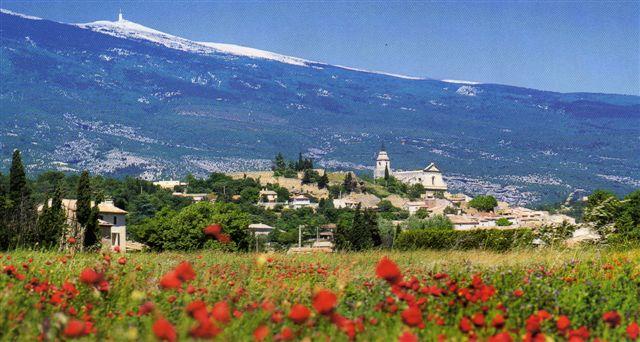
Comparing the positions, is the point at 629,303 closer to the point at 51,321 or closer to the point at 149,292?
the point at 149,292

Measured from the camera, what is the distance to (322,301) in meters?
5.22

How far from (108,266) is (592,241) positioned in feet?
35.1

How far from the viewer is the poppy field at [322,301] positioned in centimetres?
591

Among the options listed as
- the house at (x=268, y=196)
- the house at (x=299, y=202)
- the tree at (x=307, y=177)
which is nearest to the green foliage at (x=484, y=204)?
the tree at (x=307, y=177)

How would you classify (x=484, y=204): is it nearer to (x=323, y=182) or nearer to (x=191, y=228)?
(x=323, y=182)

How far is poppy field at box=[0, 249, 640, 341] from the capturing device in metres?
5.91

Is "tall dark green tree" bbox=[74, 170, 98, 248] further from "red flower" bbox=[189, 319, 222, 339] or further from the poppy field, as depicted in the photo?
"red flower" bbox=[189, 319, 222, 339]

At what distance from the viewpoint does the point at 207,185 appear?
13662 cm

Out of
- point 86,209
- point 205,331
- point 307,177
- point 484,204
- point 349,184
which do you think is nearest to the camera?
point 205,331

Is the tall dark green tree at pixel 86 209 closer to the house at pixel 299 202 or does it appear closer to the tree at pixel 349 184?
the house at pixel 299 202

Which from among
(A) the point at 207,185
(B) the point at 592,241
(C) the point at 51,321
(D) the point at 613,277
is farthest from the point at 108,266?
(A) the point at 207,185

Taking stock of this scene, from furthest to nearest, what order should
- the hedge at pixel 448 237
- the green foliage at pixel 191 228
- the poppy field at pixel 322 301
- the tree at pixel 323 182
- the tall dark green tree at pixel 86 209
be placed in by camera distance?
the tree at pixel 323 182
the green foliage at pixel 191 228
the tall dark green tree at pixel 86 209
the hedge at pixel 448 237
the poppy field at pixel 322 301

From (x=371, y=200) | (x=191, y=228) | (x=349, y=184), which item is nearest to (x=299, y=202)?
(x=371, y=200)

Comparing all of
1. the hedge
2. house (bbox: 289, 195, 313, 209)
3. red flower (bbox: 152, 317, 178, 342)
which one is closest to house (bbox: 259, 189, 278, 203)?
house (bbox: 289, 195, 313, 209)
